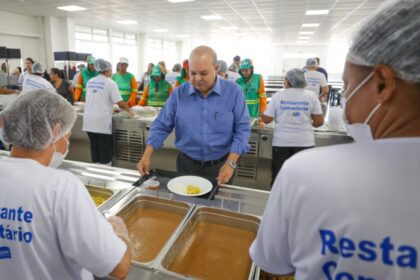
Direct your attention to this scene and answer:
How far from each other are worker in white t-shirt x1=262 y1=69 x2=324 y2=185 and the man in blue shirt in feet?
3.29

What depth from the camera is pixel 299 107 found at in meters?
2.61

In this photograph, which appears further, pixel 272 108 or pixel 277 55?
pixel 277 55

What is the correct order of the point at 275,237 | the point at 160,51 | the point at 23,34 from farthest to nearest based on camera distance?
the point at 160,51 → the point at 23,34 → the point at 275,237

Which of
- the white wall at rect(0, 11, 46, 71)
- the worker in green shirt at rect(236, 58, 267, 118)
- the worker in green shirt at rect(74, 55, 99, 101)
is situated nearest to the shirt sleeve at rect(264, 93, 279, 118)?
the worker in green shirt at rect(236, 58, 267, 118)

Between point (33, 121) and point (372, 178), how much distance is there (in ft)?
2.78

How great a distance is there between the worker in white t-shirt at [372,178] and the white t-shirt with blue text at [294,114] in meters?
2.17

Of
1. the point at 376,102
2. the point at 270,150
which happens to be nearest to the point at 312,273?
the point at 376,102

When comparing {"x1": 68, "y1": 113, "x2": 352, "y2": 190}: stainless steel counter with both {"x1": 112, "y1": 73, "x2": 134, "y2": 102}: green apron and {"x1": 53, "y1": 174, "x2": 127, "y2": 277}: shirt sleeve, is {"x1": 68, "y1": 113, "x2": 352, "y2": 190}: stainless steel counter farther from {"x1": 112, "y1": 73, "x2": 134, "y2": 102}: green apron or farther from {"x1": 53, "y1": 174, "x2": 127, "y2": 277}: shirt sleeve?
{"x1": 53, "y1": 174, "x2": 127, "y2": 277}: shirt sleeve

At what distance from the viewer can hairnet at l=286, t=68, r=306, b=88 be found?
2.54 m

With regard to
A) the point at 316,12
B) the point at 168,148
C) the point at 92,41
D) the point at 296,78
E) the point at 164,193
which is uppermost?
the point at 316,12

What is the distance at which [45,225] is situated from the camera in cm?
71

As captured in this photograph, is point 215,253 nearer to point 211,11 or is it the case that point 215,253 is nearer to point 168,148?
point 168,148

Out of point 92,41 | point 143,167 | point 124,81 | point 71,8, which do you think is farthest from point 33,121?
point 92,41

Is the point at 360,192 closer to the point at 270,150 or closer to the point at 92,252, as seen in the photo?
the point at 92,252
